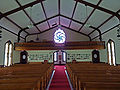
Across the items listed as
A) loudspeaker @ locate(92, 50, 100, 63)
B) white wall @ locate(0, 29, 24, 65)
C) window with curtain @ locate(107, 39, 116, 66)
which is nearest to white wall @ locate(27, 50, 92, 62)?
loudspeaker @ locate(92, 50, 100, 63)

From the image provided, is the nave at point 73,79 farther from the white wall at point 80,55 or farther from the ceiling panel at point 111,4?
the white wall at point 80,55

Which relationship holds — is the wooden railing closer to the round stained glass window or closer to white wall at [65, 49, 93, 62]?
white wall at [65, 49, 93, 62]

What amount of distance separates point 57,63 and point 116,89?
44.5ft

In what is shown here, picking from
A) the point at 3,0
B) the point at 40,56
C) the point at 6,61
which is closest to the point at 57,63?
the point at 40,56

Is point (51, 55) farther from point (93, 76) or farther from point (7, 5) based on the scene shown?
point (93, 76)

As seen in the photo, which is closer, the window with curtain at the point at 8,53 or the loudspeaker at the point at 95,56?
the window with curtain at the point at 8,53

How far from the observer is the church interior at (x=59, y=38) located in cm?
505

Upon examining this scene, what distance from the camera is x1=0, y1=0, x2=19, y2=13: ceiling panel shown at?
5.79m

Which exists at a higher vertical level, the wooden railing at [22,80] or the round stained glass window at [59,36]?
the round stained glass window at [59,36]

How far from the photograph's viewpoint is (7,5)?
6105mm

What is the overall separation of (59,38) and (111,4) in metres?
7.67

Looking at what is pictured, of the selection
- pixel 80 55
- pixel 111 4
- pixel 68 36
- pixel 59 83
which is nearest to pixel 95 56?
pixel 80 55

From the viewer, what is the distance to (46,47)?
10766 mm

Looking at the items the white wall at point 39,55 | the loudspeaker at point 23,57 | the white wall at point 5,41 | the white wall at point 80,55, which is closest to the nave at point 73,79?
the white wall at point 5,41
